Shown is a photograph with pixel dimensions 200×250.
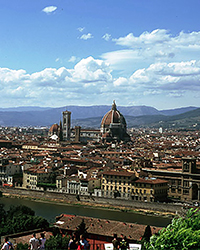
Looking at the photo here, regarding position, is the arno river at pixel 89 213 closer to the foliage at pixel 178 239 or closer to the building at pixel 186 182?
the building at pixel 186 182

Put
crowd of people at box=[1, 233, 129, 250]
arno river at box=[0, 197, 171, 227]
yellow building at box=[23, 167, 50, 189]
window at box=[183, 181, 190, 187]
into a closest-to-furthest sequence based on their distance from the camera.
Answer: crowd of people at box=[1, 233, 129, 250]
arno river at box=[0, 197, 171, 227]
window at box=[183, 181, 190, 187]
yellow building at box=[23, 167, 50, 189]

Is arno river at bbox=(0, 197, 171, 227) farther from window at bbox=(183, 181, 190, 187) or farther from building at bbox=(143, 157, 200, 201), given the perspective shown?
window at bbox=(183, 181, 190, 187)

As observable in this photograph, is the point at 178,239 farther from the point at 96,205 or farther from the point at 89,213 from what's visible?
the point at 96,205

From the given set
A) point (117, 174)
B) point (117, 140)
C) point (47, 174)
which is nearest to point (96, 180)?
point (117, 174)

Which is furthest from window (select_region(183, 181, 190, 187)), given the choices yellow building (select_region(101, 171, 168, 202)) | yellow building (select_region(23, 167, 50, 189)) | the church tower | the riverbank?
the church tower

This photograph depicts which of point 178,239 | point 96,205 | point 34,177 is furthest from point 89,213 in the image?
point 178,239

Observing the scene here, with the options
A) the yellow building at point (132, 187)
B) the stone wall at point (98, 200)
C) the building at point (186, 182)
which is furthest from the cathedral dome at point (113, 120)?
the yellow building at point (132, 187)
